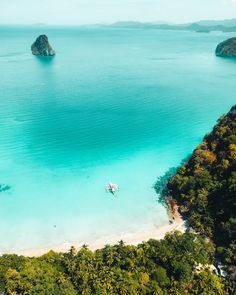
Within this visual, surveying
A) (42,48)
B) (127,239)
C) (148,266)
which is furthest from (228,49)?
(148,266)

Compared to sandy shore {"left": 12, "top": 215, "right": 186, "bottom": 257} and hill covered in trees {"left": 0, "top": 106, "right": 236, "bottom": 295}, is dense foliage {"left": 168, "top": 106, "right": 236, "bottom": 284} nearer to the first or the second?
hill covered in trees {"left": 0, "top": 106, "right": 236, "bottom": 295}

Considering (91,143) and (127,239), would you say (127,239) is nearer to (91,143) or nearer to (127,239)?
(127,239)

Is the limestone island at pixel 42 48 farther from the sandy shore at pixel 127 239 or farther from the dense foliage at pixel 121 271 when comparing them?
the dense foliage at pixel 121 271

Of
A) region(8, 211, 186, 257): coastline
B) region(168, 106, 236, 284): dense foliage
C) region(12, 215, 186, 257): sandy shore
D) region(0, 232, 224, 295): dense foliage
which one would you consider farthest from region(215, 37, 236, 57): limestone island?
region(0, 232, 224, 295): dense foliage

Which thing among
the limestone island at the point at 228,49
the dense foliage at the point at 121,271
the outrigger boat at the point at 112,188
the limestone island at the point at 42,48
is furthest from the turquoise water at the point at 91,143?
the limestone island at the point at 228,49

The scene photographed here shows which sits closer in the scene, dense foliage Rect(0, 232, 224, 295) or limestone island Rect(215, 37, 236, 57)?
dense foliage Rect(0, 232, 224, 295)

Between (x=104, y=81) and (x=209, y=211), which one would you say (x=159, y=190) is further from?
(x=104, y=81)

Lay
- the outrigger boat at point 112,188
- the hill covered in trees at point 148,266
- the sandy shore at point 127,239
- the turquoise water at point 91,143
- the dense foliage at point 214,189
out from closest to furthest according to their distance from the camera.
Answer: the hill covered in trees at point 148,266 → the dense foliage at point 214,189 → the sandy shore at point 127,239 → the turquoise water at point 91,143 → the outrigger boat at point 112,188
